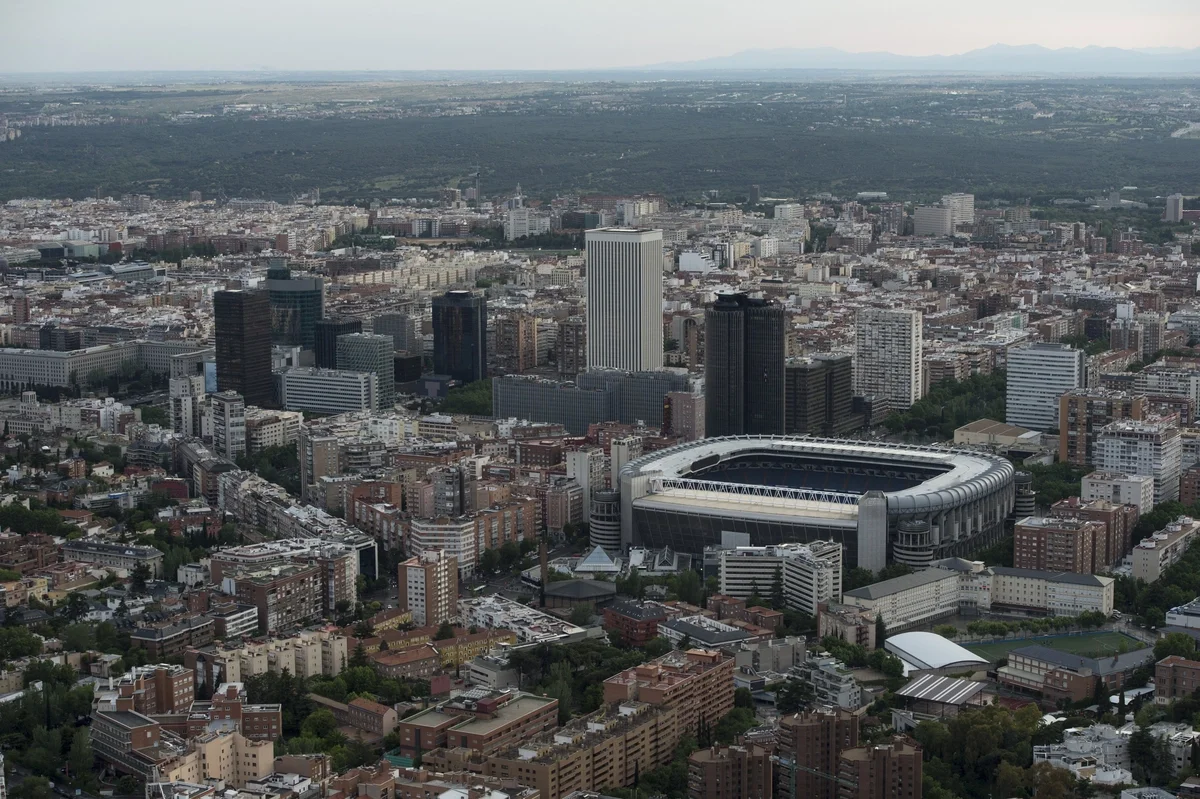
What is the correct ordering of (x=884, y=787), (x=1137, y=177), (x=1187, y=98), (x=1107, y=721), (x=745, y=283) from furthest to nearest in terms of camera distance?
(x=1187, y=98) → (x=1137, y=177) → (x=745, y=283) → (x=1107, y=721) → (x=884, y=787)

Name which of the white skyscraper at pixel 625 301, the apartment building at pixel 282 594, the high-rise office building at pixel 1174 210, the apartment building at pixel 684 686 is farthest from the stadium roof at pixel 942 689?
the high-rise office building at pixel 1174 210

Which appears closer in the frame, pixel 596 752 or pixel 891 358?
pixel 596 752

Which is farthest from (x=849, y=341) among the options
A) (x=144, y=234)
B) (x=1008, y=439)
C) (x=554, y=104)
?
(x=554, y=104)

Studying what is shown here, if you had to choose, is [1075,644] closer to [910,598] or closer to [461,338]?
[910,598]

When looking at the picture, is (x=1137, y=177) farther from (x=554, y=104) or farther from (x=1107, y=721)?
(x=1107, y=721)

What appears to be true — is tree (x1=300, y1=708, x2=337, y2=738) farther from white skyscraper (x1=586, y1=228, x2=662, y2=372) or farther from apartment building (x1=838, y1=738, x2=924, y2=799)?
white skyscraper (x1=586, y1=228, x2=662, y2=372)

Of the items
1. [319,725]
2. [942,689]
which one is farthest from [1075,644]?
[319,725]

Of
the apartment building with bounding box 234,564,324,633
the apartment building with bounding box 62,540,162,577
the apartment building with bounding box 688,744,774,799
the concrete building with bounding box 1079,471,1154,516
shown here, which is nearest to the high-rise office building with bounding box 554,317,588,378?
the concrete building with bounding box 1079,471,1154,516
